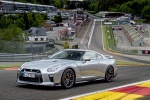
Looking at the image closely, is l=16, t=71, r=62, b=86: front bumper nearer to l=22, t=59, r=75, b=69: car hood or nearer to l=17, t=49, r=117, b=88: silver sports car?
l=17, t=49, r=117, b=88: silver sports car

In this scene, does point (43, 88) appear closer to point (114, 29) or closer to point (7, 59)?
point (7, 59)

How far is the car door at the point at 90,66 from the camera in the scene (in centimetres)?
1192

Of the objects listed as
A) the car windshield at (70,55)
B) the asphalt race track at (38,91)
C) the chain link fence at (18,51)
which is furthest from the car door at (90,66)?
the chain link fence at (18,51)

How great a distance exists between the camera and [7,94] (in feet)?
31.2

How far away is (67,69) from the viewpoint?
36.2 feet

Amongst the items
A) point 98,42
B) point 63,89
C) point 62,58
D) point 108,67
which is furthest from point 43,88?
point 98,42

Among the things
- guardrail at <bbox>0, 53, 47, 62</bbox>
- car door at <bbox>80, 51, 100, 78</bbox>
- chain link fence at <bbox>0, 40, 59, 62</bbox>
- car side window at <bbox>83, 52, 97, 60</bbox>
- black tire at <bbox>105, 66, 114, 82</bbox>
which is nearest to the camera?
car door at <bbox>80, 51, 100, 78</bbox>

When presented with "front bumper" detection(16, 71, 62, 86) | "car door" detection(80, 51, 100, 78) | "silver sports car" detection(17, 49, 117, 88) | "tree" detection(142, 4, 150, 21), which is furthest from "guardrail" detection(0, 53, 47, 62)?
"tree" detection(142, 4, 150, 21)

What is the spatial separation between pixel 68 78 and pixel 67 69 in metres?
0.26

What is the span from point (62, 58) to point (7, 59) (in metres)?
19.5

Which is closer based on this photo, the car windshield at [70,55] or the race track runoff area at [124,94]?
the race track runoff area at [124,94]

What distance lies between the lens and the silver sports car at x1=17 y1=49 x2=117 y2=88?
10.5m

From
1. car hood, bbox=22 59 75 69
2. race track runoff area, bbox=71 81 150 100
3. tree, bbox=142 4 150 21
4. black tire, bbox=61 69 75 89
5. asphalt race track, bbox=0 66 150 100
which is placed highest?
tree, bbox=142 4 150 21

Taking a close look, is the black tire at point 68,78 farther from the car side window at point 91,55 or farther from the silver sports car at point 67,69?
the car side window at point 91,55
